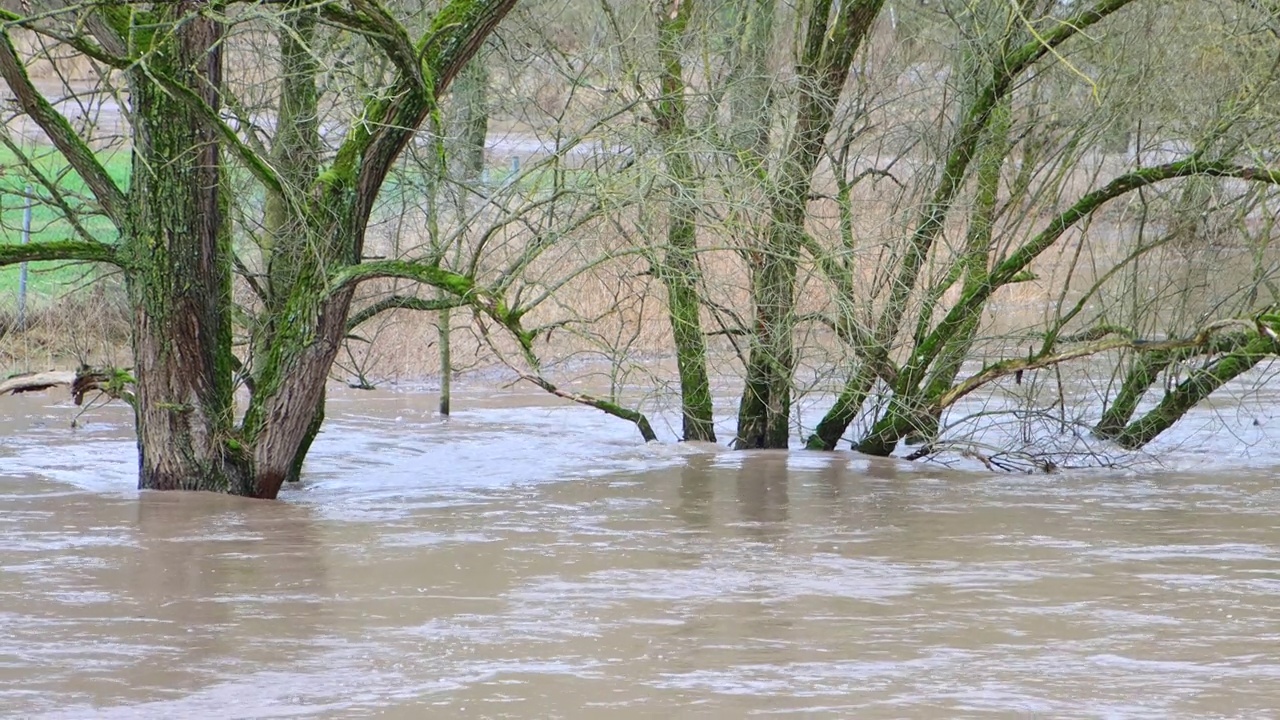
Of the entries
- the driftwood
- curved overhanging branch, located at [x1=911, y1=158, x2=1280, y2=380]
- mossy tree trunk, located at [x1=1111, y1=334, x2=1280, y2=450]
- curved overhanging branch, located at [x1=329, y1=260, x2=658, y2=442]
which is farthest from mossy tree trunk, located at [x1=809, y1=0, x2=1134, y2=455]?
the driftwood

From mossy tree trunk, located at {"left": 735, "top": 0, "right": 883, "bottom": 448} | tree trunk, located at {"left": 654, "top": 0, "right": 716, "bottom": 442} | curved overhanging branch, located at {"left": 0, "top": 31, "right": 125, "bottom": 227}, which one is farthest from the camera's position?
mossy tree trunk, located at {"left": 735, "top": 0, "right": 883, "bottom": 448}

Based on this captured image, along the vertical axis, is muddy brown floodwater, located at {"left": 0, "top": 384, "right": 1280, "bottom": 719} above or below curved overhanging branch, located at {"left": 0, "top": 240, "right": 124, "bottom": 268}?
below

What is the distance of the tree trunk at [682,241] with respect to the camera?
1077cm

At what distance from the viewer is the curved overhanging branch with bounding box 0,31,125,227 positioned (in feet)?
31.6

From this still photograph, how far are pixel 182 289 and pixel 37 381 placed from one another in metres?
1.63

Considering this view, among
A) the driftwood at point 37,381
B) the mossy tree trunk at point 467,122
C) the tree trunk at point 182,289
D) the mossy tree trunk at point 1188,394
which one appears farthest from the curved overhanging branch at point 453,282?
the mossy tree trunk at point 1188,394

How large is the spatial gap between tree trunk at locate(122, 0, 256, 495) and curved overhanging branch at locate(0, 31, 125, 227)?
17 cm

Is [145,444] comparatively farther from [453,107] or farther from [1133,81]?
[1133,81]

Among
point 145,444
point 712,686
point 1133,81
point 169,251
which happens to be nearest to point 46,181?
point 169,251

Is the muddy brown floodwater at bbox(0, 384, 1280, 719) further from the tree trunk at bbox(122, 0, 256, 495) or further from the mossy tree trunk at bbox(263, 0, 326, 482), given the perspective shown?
the mossy tree trunk at bbox(263, 0, 326, 482)

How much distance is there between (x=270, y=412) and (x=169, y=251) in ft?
4.31

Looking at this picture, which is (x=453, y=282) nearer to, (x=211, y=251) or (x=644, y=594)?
(x=211, y=251)

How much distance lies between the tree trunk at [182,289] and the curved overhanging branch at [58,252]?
130 mm

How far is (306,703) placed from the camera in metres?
→ 5.97
